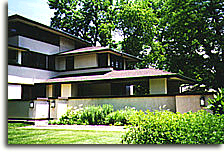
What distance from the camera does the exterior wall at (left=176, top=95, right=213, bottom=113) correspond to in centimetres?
906

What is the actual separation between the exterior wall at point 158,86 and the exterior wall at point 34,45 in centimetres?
778

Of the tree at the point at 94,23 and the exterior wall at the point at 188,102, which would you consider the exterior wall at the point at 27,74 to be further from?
the exterior wall at the point at 188,102

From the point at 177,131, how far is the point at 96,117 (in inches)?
211

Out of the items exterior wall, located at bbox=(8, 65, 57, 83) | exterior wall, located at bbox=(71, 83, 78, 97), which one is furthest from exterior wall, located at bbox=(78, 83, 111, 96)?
exterior wall, located at bbox=(8, 65, 57, 83)

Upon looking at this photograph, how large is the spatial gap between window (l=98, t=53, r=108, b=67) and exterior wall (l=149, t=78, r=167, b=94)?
496cm

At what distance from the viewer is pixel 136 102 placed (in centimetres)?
1220

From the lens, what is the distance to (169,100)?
11406 mm

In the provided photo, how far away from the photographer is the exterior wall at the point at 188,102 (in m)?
9.06

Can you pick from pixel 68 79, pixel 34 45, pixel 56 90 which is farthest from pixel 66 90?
pixel 34 45

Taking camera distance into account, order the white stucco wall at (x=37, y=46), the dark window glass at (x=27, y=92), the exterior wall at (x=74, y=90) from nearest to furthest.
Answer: the dark window glass at (x=27, y=92)
the white stucco wall at (x=37, y=46)
the exterior wall at (x=74, y=90)

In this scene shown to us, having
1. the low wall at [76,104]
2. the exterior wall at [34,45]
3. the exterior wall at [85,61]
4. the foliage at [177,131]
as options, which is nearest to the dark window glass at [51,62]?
the exterior wall at [34,45]

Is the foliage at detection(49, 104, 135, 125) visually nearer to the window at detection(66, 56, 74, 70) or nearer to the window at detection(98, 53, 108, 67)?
the window at detection(98, 53, 108, 67)

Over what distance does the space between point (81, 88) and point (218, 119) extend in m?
11.4

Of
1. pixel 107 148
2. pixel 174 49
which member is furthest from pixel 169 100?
pixel 107 148
